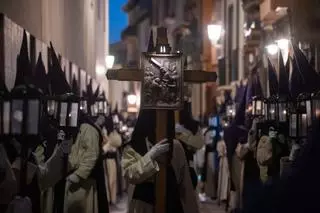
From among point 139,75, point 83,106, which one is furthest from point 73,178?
point 139,75

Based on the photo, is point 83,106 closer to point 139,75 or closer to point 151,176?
point 139,75

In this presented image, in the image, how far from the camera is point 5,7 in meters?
7.93

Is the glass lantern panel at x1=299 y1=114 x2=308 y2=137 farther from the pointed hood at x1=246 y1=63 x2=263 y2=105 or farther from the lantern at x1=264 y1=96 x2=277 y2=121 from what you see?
the pointed hood at x1=246 y1=63 x2=263 y2=105

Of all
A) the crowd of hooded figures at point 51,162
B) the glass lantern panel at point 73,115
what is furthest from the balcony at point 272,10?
the glass lantern panel at point 73,115

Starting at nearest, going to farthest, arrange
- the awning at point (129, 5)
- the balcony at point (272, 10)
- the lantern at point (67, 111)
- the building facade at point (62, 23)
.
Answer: the lantern at point (67, 111) < the building facade at point (62, 23) < the balcony at point (272, 10) < the awning at point (129, 5)

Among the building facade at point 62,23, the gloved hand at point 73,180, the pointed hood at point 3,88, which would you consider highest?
the building facade at point 62,23

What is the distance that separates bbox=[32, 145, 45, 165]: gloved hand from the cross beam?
3.51 feet

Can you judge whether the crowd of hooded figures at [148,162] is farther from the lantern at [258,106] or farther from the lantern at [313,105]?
the lantern at [313,105]

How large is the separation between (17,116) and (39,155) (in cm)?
77

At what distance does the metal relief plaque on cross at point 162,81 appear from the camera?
7.14 metres

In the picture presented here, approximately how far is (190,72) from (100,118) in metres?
4.66

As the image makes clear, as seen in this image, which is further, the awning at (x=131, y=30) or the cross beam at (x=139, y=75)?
the awning at (x=131, y=30)

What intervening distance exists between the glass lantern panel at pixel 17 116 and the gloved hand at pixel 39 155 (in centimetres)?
45

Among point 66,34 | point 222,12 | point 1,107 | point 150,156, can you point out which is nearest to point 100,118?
point 66,34
